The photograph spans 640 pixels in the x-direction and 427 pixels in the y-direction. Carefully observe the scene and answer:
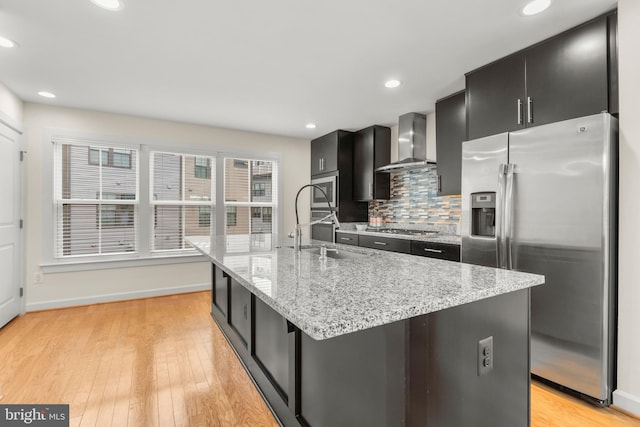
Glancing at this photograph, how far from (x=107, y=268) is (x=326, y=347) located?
12.6 ft

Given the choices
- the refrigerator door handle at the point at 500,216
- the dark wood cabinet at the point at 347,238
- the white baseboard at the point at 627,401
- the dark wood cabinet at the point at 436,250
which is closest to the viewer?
the white baseboard at the point at 627,401

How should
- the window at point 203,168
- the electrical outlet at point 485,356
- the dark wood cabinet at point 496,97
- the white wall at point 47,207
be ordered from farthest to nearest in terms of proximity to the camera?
the window at point 203,168 < the white wall at point 47,207 < the dark wood cabinet at point 496,97 < the electrical outlet at point 485,356

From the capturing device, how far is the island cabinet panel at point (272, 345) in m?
1.55

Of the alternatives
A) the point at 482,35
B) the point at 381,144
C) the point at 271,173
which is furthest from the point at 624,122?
the point at 271,173

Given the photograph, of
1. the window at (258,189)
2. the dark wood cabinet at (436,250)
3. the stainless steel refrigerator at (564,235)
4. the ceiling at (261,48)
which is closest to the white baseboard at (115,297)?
the window at (258,189)

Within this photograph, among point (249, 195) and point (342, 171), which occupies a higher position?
point (342, 171)

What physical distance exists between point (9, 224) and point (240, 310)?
281 centimetres

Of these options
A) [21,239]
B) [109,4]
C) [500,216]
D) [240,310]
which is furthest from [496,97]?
[21,239]

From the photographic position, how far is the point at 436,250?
299 cm

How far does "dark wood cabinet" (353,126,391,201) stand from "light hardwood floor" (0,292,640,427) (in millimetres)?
2696

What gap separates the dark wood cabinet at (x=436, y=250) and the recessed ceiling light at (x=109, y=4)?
3019 mm

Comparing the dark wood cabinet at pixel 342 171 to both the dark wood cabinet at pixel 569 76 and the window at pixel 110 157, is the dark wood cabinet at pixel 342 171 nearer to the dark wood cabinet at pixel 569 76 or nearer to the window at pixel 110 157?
the dark wood cabinet at pixel 569 76

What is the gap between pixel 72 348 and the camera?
2.60m

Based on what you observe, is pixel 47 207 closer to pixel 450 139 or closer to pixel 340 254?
pixel 340 254
